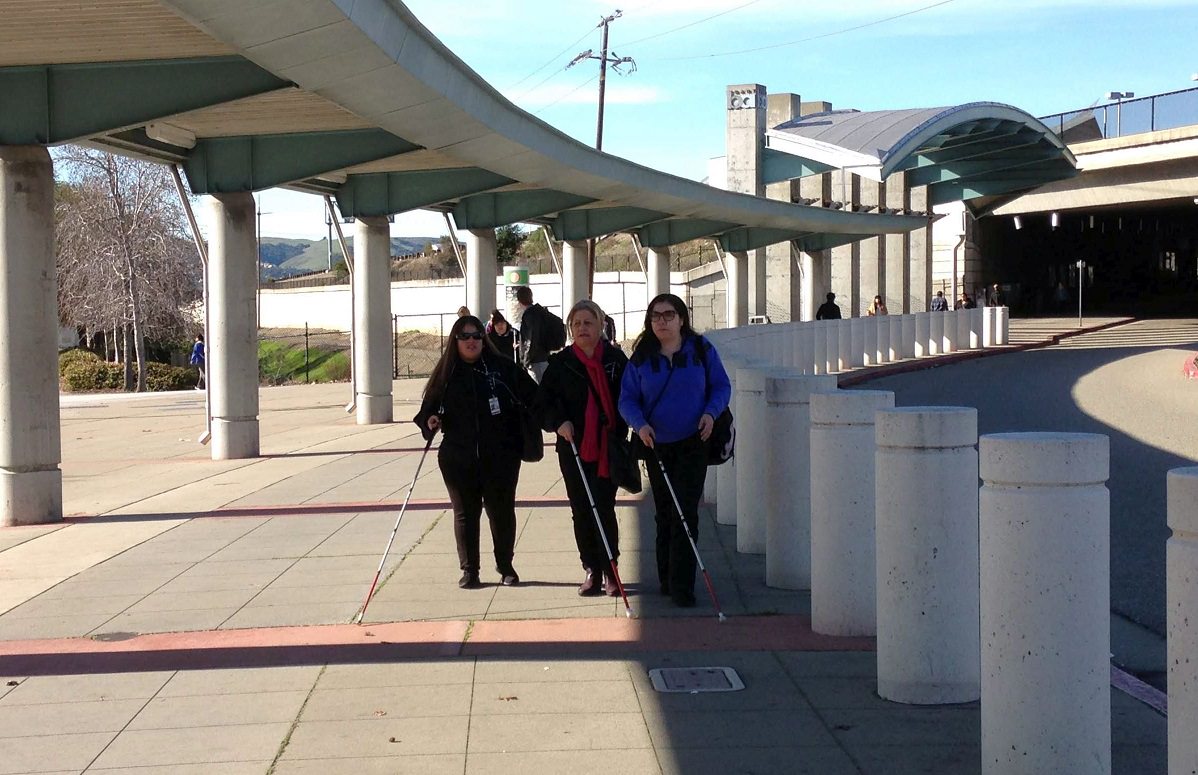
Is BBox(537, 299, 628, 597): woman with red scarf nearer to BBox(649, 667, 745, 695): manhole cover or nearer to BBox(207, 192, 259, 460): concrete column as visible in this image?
BBox(649, 667, 745, 695): manhole cover

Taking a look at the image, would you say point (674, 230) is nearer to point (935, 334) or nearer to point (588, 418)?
point (935, 334)

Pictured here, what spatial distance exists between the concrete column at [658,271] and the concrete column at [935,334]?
7802 millimetres

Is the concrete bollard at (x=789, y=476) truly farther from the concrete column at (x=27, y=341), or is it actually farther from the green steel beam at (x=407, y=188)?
the green steel beam at (x=407, y=188)

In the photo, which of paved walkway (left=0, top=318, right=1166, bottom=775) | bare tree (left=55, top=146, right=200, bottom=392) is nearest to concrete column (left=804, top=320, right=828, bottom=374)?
paved walkway (left=0, top=318, right=1166, bottom=775)

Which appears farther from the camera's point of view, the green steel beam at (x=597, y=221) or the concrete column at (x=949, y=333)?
the concrete column at (x=949, y=333)

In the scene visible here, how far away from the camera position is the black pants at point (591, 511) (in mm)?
8805

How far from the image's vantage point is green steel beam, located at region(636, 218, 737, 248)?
3478cm

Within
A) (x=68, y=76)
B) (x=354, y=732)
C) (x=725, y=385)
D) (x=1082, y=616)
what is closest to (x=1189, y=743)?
(x=1082, y=616)

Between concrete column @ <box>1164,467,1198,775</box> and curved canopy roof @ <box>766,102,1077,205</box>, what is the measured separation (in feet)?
99.1

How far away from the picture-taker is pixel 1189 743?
3.91m

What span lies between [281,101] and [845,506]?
31.7 ft

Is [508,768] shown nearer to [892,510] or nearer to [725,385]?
[892,510]

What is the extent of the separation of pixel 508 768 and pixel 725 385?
3502 millimetres

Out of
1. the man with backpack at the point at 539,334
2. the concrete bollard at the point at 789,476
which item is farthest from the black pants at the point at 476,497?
the man with backpack at the point at 539,334
